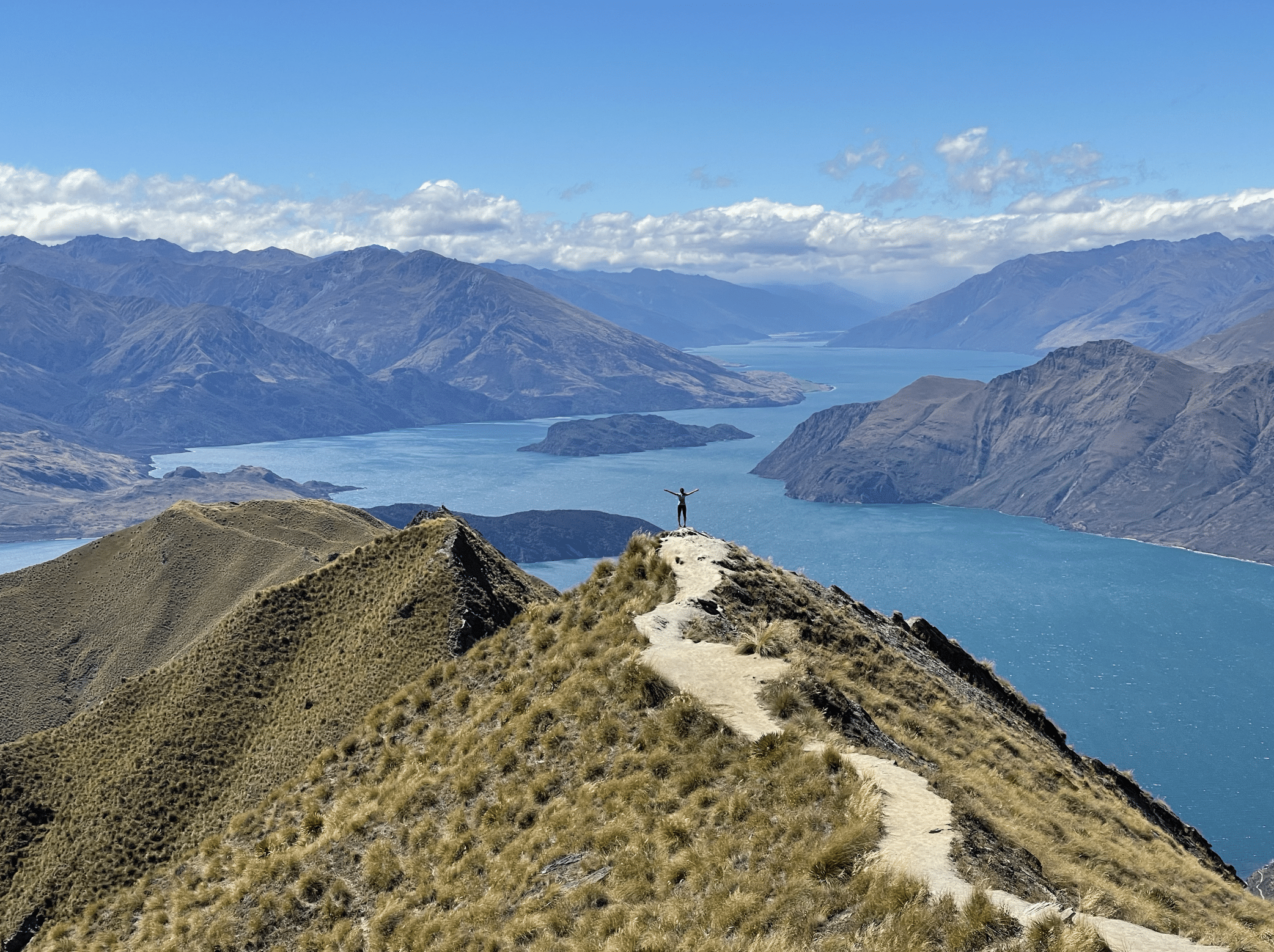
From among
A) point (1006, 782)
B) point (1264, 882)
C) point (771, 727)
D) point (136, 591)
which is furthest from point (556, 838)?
point (1264, 882)

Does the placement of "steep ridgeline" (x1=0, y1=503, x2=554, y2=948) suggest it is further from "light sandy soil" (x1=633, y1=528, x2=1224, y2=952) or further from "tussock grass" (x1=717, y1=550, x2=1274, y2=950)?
"tussock grass" (x1=717, y1=550, x2=1274, y2=950)

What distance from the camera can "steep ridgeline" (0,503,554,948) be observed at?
113ft

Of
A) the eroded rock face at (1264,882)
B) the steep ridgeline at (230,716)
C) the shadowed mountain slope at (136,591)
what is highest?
the steep ridgeline at (230,716)

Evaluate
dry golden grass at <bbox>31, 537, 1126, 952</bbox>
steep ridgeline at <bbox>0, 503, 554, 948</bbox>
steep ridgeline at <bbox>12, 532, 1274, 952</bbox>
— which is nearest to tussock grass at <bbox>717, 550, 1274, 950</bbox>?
steep ridgeline at <bbox>12, 532, 1274, 952</bbox>

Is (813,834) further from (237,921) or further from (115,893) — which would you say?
(115,893)

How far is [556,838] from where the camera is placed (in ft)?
62.7

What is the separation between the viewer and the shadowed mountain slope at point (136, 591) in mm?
75062

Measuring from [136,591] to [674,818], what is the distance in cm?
7910

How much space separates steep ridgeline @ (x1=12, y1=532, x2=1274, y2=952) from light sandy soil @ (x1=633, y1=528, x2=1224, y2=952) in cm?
9

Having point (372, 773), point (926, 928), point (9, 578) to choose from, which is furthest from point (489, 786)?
point (9, 578)

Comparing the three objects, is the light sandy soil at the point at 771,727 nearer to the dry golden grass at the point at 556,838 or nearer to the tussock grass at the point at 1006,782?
the dry golden grass at the point at 556,838

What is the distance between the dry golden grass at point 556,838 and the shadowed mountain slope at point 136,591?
48839 mm

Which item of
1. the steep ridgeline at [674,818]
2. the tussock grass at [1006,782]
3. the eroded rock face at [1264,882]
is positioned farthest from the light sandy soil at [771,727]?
the eroded rock face at [1264,882]

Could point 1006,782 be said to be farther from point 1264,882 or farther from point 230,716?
point 1264,882
